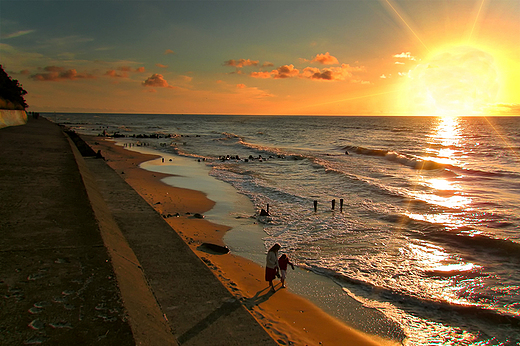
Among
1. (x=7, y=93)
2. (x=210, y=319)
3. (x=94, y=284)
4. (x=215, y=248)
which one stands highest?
(x=7, y=93)

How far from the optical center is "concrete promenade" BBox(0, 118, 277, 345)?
12.0 ft

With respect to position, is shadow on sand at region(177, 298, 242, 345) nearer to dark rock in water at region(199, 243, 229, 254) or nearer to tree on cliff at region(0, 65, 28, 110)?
dark rock in water at region(199, 243, 229, 254)

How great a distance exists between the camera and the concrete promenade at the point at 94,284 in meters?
3.65

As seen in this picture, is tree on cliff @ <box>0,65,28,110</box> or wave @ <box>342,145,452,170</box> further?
tree on cliff @ <box>0,65,28,110</box>

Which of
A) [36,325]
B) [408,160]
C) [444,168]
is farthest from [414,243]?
[408,160]

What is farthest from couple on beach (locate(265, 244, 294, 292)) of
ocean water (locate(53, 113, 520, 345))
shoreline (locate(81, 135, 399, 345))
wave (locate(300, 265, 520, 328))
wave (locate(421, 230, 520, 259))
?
wave (locate(421, 230, 520, 259))

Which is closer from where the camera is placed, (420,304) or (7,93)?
(420,304)

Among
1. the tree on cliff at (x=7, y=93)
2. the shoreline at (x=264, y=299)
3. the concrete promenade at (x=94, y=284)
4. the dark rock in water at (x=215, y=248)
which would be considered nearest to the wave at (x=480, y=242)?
the shoreline at (x=264, y=299)

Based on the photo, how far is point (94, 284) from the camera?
14.5 feet

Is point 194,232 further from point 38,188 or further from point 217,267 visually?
point 38,188

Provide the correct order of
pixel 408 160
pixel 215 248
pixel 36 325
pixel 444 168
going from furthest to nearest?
pixel 408 160, pixel 444 168, pixel 215 248, pixel 36 325

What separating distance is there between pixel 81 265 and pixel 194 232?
8.02 meters

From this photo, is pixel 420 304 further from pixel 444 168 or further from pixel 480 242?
pixel 444 168

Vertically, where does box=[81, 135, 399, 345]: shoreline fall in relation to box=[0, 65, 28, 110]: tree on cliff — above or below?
below
